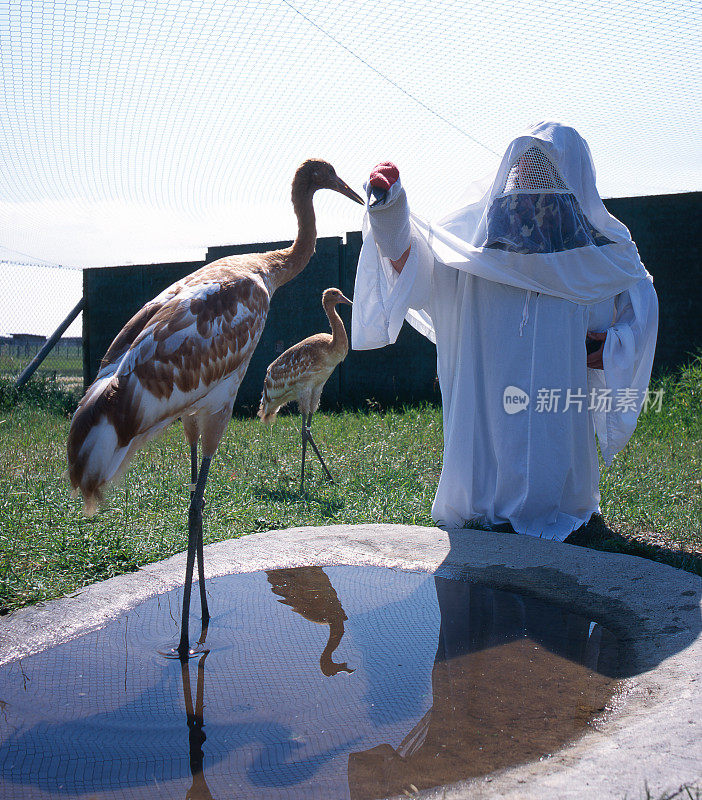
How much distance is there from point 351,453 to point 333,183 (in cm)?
315

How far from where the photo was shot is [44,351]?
1006 centimetres

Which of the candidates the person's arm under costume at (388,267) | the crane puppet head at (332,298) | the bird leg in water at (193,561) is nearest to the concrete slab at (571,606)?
the bird leg in water at (193,561)

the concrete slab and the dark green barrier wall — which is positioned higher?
the dark green barrier wall

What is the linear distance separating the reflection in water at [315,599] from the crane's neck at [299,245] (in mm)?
1337

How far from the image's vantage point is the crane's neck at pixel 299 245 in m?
3.64

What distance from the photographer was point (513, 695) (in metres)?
2.19

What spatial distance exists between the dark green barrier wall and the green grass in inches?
37.6

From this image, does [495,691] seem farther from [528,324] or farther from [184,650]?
[528,324]

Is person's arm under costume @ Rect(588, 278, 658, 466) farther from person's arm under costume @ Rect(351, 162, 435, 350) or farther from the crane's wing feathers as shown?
the crane's wing feathers

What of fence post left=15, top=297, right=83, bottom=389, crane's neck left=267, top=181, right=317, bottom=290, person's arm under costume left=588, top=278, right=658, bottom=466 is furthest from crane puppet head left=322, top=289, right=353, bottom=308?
fence post left=15, top=297, right=83, bottom=389

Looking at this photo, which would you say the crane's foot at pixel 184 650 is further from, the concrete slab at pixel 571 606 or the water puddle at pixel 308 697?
the concrete slab at pixel 571 606

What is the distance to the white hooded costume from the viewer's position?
3.85m

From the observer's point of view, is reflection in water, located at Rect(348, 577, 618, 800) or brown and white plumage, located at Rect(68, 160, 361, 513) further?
brown and white plumage, located at Rect(68, 160, 361, 513)

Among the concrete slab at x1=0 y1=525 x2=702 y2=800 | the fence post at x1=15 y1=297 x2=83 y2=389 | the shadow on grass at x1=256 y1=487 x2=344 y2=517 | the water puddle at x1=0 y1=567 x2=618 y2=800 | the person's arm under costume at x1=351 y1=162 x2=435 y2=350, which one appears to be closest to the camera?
the concrete slab at x1=0 y1=525 x2=702 y2=800
